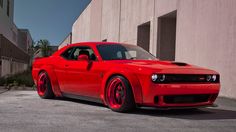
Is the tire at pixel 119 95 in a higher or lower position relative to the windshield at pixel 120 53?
lower

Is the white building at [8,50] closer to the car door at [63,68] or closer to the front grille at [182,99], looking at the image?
the car door at [63,68]

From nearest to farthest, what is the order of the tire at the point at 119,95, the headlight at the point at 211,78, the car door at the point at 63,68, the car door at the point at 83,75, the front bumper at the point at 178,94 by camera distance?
the front bumper at the point at 178,94 → the tire at the point at 119,95 → the headlight at the point at 211,78 → the car door at the point at 83,75 → the car door at the point at 63,68

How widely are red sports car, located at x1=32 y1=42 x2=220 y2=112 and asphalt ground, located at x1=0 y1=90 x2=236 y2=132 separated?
23 cm

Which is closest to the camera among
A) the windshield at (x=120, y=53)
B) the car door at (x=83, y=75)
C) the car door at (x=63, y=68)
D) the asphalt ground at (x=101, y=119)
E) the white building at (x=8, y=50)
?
the asphalt ground at (x=101, y=119)

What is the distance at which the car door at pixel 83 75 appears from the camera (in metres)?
7.52

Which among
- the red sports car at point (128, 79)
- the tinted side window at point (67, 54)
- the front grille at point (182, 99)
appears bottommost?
→ the front grille at point (182, 99)

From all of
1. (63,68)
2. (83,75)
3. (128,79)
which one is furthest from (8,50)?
(128,79)

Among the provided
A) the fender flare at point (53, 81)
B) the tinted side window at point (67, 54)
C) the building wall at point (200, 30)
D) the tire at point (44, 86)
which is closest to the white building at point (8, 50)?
the building wall at point (200, 30)

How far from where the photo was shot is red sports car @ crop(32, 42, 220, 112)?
6.49 m

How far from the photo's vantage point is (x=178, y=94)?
657cm

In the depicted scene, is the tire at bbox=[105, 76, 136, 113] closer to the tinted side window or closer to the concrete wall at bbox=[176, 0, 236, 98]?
the tinted side window

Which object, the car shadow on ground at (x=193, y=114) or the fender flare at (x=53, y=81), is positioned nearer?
the car shadow on ground at (x=193, y=114)

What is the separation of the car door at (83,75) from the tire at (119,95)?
0.36 meters

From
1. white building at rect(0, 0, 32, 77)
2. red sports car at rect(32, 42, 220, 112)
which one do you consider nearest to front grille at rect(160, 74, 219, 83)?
red sports car at rect(32, 42, 220, 112)
